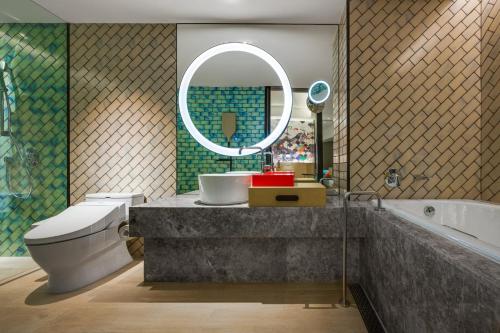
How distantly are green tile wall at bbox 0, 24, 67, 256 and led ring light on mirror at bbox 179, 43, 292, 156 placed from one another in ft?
3.86

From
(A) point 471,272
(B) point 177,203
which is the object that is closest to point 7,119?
(B) point 177,203

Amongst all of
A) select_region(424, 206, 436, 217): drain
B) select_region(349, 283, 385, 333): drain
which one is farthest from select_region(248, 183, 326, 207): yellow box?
select_region(424, 206, 436, 217): drain

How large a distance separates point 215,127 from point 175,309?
4.83 ft

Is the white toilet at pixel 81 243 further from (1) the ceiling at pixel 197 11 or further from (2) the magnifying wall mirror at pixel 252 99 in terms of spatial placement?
(1) the ceiling at pixel 197 11

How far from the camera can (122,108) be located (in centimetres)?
292

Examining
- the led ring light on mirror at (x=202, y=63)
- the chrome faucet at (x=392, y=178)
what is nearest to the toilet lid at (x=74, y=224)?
the led ring light on mirror at (x=202, y=63)

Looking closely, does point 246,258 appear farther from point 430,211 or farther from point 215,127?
point 430,211

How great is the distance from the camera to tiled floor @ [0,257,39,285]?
247 centimetres

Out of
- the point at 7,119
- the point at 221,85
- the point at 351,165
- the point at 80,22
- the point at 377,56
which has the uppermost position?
the point at 80,22

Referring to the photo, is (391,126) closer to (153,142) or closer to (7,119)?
(153,142)

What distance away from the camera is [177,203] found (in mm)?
2217

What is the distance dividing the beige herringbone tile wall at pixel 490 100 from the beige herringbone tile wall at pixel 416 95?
0.04 metres

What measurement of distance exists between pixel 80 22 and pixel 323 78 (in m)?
2.31

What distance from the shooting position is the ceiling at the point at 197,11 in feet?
8.38
